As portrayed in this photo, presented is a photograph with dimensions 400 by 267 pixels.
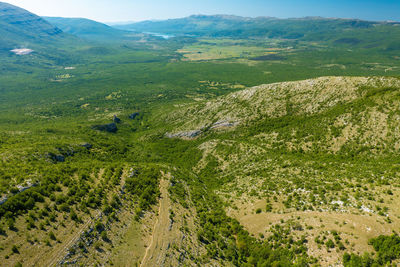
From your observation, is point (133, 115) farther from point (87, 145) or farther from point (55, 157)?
point (55, 157)

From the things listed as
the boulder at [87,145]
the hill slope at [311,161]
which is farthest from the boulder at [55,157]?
the hill slope at [311,161]

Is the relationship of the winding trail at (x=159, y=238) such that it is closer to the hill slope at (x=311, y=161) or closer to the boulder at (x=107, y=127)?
the hill slope at (x=311, y=161)

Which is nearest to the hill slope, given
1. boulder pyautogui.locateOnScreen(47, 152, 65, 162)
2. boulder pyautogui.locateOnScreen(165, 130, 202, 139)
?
boulder pyautogui.locateOnScreen(165, 130, 202, 139)

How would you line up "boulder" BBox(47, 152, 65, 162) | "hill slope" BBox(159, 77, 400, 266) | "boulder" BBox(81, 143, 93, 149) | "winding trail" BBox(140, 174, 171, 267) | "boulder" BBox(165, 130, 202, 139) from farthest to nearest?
"boulder" BBox(165, 130, 202, 139), "boulder" BBox(81, 143, 93, 149), "boulder" BBox(47, 152, 65, 162), "hill slope" BBox(159, 77, 400, 266), "winding trail" BBox(140, 174, 171, 267)

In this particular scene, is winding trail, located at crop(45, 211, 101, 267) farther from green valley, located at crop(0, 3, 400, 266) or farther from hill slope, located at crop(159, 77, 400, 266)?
hill slope, located at crop(159, 77, 400, 266)

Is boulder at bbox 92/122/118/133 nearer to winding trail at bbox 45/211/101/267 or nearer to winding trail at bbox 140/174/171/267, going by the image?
winding trail at bbox 140/174/171/267

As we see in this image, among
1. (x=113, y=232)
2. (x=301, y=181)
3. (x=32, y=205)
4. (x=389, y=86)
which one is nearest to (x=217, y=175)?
(x=301, y=181)

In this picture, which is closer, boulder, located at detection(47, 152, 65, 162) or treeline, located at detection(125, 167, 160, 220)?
treeline, located at detection(125, 167, 160, 220)

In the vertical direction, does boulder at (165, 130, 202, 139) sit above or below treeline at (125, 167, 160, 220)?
below

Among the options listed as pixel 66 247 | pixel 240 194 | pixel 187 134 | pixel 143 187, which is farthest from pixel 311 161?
pixel 187 134

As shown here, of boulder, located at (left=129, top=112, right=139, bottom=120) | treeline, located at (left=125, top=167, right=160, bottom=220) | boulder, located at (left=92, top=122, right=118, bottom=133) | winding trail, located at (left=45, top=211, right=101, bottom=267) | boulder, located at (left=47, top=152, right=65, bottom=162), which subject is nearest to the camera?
winding trail, located at (left=45, top=211, right=101, bottom=267)

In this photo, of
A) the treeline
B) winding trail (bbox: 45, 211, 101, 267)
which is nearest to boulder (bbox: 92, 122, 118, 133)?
the treeline

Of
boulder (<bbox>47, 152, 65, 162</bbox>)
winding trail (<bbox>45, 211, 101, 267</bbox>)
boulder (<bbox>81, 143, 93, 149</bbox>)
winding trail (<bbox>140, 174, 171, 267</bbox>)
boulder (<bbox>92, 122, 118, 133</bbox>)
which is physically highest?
winding trail (<bbox>45, 211, 101, 267</bbox>)
